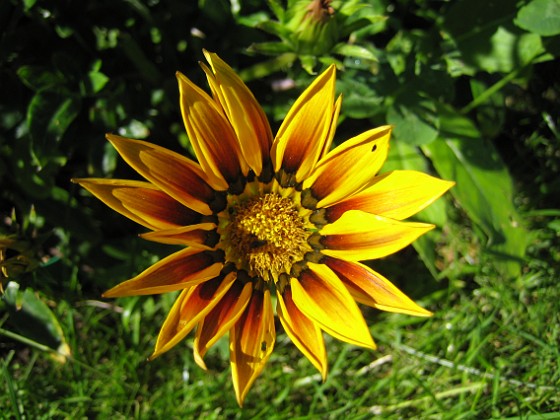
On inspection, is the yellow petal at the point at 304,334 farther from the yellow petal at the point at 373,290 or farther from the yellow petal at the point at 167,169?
the yellow petal at the point at 167,169

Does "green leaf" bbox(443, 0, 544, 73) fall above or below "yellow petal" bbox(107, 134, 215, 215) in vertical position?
above

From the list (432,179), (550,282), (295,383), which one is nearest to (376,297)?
(432,179)

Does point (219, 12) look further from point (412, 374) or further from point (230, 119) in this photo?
point (412, 374)

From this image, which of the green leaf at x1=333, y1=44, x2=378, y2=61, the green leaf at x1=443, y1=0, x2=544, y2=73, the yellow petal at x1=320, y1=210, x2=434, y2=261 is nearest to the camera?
the yellow petal at x1=320, y1=210, x2=434, y2=261

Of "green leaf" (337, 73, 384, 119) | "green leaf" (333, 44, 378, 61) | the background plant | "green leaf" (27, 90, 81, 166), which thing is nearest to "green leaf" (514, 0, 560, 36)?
the background plant

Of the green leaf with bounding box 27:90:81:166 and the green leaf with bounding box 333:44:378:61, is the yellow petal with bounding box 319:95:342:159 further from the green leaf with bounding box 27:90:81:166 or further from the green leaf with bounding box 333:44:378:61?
the green leaf with bounding box 27:90:81:166

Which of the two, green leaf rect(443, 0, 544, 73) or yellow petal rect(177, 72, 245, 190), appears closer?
yellow petal rect(177, 72, 245, 190)

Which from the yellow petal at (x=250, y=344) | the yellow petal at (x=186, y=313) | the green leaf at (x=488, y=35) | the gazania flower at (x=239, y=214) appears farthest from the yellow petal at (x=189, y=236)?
the green leaf at (x=488, y=35)
